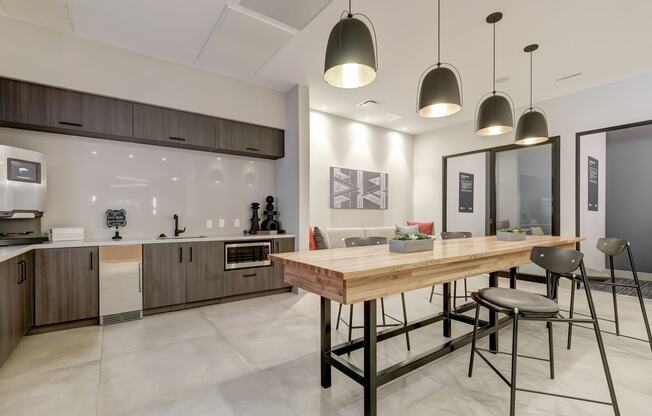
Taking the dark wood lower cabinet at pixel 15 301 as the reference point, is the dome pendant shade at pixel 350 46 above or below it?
above

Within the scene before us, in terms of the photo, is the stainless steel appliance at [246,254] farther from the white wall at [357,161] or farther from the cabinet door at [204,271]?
the white wall at [357,161]

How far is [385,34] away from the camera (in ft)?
10.9

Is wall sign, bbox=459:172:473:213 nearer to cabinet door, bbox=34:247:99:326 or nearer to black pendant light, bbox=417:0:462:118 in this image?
black pendant light, bbox=417:0:462:118

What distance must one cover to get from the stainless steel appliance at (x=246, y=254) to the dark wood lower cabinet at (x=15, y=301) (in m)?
1.88

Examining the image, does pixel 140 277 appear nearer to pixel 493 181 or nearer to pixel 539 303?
pixel 539 303

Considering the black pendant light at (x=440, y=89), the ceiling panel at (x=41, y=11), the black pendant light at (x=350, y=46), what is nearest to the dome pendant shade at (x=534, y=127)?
the black pendant light at (x=440, y=89)

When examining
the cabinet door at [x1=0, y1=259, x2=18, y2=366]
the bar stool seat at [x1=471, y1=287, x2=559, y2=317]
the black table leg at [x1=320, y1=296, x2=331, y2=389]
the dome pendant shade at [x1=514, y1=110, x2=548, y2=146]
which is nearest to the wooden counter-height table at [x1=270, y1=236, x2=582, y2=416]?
the black table leg at [x1=320, y1=296, x2=331, y2=389]

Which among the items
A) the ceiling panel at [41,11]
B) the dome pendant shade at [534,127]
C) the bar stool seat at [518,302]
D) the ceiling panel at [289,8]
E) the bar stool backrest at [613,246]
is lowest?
the bar stool seat at [518,302]

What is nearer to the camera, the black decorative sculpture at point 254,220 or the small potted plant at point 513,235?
the small potted plant at point 513,235

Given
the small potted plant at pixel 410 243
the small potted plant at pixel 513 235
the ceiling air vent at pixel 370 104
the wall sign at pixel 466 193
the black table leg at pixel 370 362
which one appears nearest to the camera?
the black table leg at pixel 370 362

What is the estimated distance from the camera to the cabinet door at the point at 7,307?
2.21 meters

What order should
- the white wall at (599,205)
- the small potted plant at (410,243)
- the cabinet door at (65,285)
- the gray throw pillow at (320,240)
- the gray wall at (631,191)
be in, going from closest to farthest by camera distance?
1. the small potted plant at (410,243)
2. the cabinet door at (65,285)
3. the gray throw pillow at (320,240)
4. the white wall at (599,205)
5. the gray wall at (631,191)

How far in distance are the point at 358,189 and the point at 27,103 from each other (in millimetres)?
4896

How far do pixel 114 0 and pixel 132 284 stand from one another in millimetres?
2842
